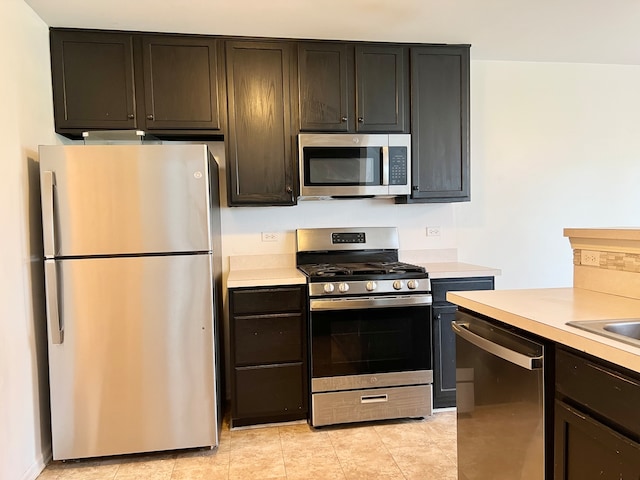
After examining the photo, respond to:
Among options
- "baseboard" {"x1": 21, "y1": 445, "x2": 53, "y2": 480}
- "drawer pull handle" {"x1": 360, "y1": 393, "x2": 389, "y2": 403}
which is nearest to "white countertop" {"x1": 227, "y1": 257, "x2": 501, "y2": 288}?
"drawer pull handle" {"x1": 360, "y1": 393, "x2": 389, "y2": 403}

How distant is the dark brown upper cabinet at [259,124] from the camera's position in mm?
2881

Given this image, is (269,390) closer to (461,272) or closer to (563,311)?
(461,272)

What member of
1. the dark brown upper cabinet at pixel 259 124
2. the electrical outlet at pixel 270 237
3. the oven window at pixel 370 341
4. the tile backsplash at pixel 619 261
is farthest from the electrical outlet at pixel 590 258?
the electrical outlet at pixel 270 237

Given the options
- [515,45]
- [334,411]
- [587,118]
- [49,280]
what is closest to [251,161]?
[49,280]

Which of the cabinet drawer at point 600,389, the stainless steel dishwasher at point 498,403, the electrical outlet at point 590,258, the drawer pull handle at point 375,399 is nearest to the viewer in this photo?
the cabinet drawer at point 600,389

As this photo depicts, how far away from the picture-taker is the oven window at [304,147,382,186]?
295cm

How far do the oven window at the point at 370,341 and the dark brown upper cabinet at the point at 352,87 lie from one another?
1226 millimetres

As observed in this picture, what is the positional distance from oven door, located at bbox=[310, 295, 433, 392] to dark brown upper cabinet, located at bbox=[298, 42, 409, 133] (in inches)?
46.1

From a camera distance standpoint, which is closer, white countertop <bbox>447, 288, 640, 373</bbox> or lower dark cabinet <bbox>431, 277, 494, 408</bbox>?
white countertop <bbox>447, 288, 640, 373</bbox>

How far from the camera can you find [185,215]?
242 centimetres

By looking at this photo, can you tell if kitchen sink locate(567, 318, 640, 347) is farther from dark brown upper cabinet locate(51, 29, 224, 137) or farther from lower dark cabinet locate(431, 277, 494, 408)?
dark brown upper cabinet locate(51, 29, 224, 137)

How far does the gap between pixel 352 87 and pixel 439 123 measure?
0.65m

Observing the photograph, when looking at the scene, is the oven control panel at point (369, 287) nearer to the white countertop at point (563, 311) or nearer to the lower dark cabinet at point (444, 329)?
the lower dark cabinet at point (444, 329)

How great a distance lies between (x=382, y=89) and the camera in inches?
120
